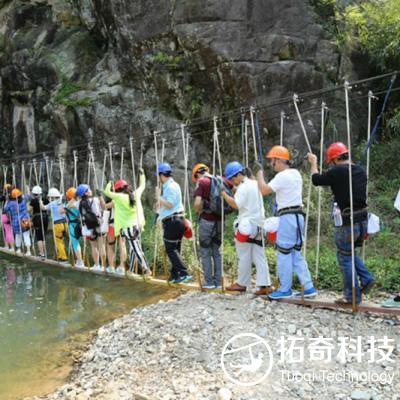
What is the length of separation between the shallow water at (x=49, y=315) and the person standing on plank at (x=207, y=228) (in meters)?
1.34

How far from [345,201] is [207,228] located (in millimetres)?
1813

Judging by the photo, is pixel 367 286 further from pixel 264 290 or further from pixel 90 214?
pixel 90 214

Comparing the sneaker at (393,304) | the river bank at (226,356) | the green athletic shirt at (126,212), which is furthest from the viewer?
the green athletic shirt at (126,212)

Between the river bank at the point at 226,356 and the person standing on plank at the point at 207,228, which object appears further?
the person standing on plank at the point at 207,228

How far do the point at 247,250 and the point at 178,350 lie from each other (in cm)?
146

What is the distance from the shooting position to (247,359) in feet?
13.0

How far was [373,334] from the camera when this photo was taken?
4211mm

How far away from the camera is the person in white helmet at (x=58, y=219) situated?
860cm

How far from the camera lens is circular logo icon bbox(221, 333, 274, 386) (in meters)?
3.71

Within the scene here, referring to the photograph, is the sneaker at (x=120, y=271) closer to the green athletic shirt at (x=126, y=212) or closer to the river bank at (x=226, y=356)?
the green athletic shirt at (x=126, y=212)

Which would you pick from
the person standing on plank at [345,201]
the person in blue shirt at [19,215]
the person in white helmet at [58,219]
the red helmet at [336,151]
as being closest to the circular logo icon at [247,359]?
the person standing on plank at [345,201]

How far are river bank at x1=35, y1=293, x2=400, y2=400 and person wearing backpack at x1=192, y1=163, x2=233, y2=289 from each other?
387 millimetres

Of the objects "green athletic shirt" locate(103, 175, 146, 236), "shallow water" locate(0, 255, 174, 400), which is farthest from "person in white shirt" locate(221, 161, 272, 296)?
"shallow water" locate(0, 255, 174, 400)

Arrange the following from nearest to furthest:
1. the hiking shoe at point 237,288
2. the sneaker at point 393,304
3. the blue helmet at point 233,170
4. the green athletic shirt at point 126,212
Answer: the sneaker at point 393,304
the blue helmet at point 233,170
the hiking shoe at point 237,288
the green athletic shirt at point 126,212
